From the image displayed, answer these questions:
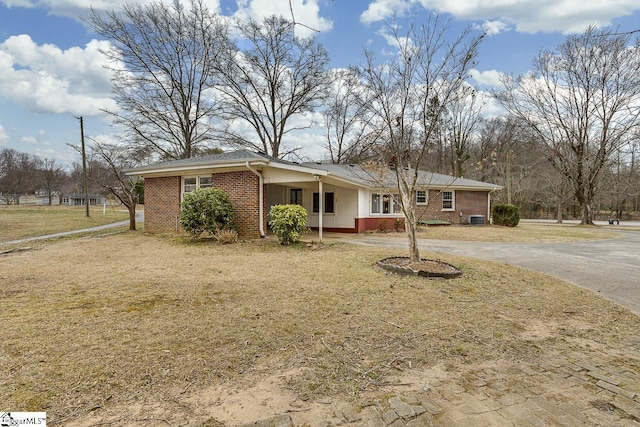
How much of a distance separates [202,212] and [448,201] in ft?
49.1

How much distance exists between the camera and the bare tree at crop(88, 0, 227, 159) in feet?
67.8

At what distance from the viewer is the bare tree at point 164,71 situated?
67.8 ft

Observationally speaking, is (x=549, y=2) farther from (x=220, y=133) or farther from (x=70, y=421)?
(x=220, y=133)

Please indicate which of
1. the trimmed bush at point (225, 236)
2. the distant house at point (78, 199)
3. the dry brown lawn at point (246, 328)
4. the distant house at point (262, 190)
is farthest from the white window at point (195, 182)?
the distant house at point (78, 199)

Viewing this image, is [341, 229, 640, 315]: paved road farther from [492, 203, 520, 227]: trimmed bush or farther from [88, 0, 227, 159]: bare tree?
[88, 0, 227, 159]: bare tree

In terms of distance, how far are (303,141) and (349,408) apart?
2607 centimetres

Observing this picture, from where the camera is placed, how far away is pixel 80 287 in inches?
210

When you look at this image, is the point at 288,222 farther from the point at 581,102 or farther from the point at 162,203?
the point at 581,102

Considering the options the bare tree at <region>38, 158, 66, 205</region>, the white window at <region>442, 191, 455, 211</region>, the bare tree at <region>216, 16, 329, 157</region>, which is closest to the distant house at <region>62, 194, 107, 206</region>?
the bare tree at <region>38, 158, 66, 205</region>

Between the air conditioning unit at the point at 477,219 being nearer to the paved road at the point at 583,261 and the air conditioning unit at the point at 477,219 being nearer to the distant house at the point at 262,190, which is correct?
the distant house at the point at 262,190

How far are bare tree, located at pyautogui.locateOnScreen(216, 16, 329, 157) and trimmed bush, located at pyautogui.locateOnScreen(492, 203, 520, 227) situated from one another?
1530cm

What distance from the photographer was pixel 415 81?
6.84 meters

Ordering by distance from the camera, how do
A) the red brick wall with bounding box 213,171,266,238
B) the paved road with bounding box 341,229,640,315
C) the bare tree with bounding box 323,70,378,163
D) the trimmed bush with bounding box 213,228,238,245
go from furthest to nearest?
the bare tree with bounding box 323,70,378,163
the red brick wall with bounding box 213,171,266,238
the trimmed bush with bounding box 213,228,238,245
the paved road with bounding box 341,229,640,315

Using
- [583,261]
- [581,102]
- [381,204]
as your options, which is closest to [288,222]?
[381,204]
